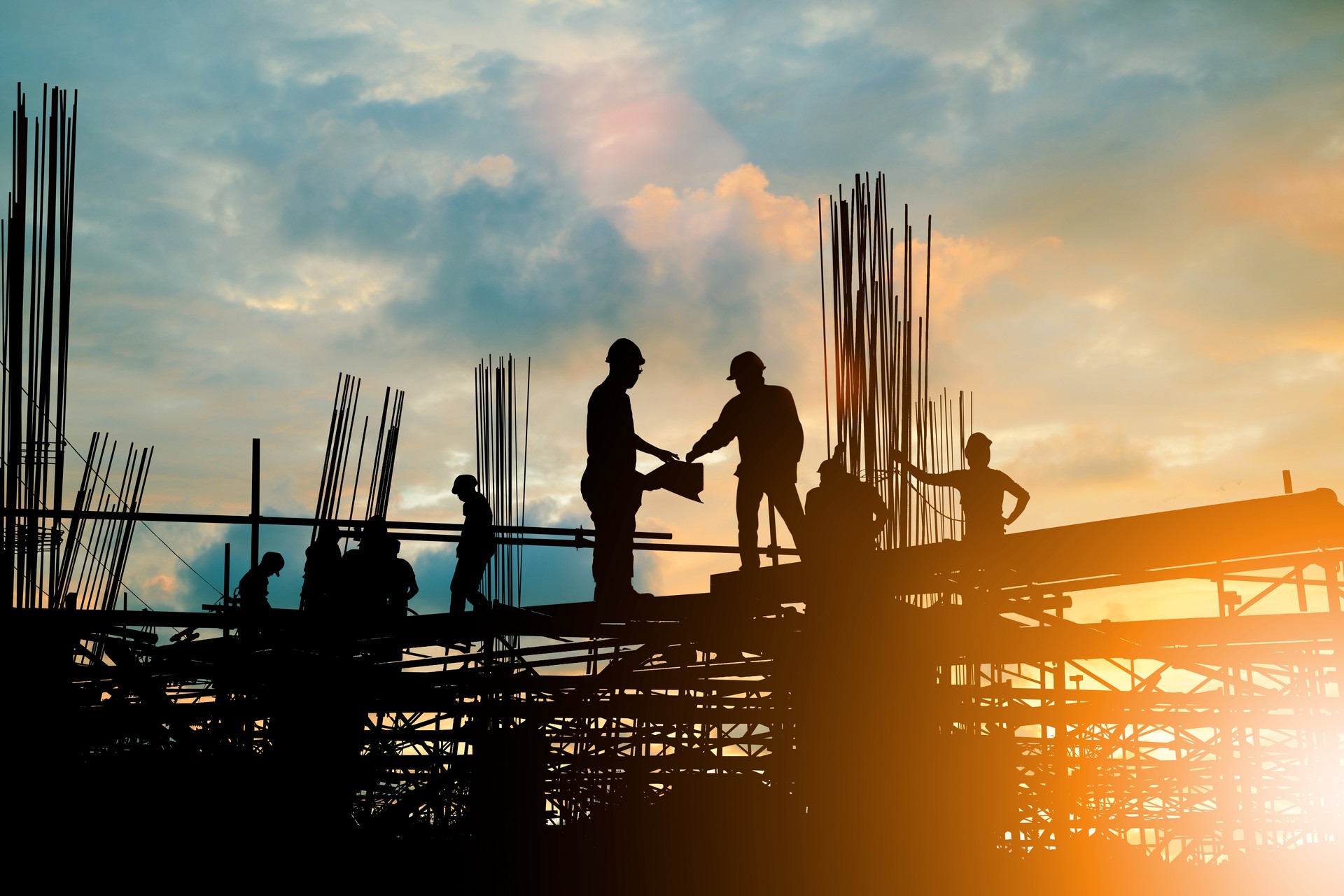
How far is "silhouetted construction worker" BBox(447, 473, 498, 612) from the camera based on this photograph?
30.0 feet

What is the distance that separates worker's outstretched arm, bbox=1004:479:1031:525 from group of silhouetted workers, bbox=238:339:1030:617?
0.01 m

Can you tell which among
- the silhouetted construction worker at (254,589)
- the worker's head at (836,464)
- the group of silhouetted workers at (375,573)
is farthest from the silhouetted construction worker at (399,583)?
the worker's head at (836,464)

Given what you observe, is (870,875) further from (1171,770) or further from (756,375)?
(1171,770)

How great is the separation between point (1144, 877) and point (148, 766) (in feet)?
32.8

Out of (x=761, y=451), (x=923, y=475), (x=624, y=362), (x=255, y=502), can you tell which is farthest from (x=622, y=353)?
(x=255, y=502)

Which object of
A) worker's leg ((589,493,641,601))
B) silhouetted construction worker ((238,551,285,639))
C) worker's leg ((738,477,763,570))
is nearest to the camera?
worker's leg ((589,493,641,601))

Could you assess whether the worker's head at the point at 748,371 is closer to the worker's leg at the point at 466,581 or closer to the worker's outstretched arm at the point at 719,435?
the worker's outstretched arm at the point at 719,435

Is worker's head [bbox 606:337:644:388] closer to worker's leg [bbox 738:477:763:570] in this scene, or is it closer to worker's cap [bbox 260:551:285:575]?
worker's leg [bbox 738:477:763:570]

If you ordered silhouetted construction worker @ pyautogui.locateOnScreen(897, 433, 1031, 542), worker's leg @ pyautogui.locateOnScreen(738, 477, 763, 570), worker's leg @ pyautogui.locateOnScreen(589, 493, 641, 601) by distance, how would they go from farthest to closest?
silhouetted construction worker @ pyautogui.locateOnScreen(897, 433, 1031, 542), worker's leg @ pyautogui.locateOnScreen(738, 477, 763, 570), worker's leg @ pyautogui.locateOnScreen(589, 493, 641, 601)

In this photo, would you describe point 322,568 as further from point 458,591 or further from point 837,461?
point 837,461

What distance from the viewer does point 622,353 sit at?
28.4 ft

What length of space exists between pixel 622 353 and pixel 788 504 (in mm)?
1872

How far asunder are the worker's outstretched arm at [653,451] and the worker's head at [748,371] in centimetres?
94

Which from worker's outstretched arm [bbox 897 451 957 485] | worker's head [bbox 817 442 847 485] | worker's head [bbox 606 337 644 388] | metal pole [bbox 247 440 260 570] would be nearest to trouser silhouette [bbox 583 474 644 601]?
worker's head [bbox 606 337 644 388]
